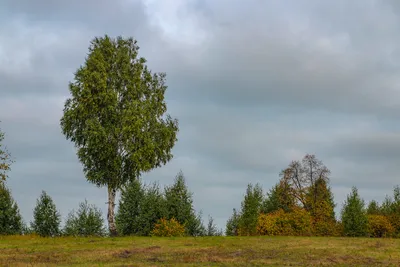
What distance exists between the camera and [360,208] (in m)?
61.3

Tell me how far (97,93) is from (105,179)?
9544mm

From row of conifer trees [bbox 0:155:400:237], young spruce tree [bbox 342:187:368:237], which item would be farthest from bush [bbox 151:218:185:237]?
young spruce tree [bbox 342:187:368:237]

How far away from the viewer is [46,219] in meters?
64.1

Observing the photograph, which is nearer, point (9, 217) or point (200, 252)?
point (200, 252)

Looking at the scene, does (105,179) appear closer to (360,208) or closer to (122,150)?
(122,150)

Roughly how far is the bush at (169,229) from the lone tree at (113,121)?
16.2 ft

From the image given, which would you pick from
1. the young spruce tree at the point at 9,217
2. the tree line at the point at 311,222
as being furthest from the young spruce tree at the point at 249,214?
the young spruce tree at the point at 9,217

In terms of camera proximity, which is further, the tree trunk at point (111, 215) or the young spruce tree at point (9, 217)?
the young spruce tree at point (9, 217)

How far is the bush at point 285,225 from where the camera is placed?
60125 millimetres

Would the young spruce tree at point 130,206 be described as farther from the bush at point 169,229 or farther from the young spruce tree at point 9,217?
the young spruce tree at point 9,217

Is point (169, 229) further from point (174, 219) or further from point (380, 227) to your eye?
point (380, 227)

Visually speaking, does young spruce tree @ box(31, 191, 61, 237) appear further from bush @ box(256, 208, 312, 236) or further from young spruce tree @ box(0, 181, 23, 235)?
bush @ box(256, 208, 312, 236)

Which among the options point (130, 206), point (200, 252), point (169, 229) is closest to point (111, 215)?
point (130, 206)

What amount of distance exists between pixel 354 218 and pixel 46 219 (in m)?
35.5
